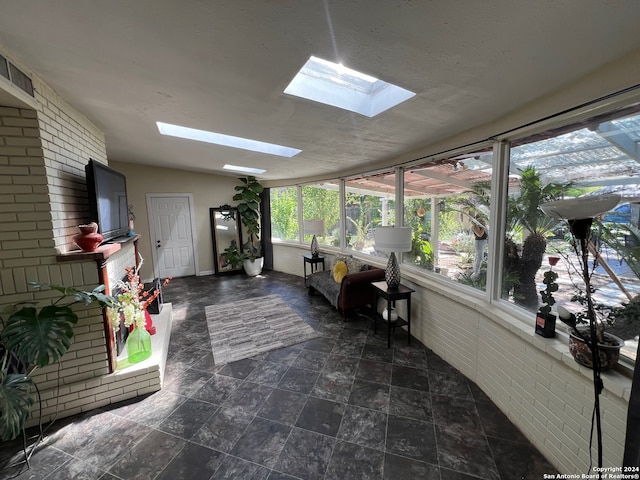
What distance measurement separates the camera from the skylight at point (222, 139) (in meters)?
3.08

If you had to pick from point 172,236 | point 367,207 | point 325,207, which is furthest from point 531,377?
point 172,236

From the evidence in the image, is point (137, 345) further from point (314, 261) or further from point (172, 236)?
point (172, 236)

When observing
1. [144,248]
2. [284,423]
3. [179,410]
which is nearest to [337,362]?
[284,423]

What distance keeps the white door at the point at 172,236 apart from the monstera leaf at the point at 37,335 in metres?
4.41

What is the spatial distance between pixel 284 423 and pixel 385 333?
1691mm

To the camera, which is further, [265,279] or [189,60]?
[265,279]

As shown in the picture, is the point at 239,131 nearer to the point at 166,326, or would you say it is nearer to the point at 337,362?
the point at 166,326

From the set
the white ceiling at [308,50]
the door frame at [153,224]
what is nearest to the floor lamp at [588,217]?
the white ceiling at [308,50]

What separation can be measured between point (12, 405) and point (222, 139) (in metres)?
2.99

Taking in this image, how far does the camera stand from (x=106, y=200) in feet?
7.73

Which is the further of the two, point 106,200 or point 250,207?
point 250,207

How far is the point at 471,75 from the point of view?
134 cm

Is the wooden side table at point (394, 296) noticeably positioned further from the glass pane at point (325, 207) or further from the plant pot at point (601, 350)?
the glass pane at point (325, 207)

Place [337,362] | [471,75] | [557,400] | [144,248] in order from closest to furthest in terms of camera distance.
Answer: [471,75], [557,400], [337,362], [144,248]
